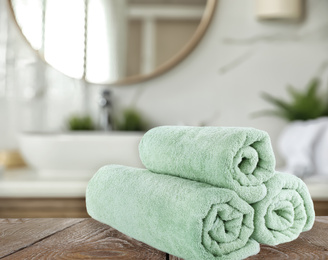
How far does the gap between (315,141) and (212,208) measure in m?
1.01

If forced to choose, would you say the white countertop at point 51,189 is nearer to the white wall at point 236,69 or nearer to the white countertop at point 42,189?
the white countertop at point 42,189

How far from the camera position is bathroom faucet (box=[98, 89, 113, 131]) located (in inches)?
63.6

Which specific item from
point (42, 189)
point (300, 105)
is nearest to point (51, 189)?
point (42, 189)

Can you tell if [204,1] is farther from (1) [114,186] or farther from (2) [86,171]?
(1) [114,186]

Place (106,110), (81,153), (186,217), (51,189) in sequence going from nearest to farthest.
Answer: (186,217) < (51,189) < (81,153) < (106,110)

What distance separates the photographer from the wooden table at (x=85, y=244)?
466mm

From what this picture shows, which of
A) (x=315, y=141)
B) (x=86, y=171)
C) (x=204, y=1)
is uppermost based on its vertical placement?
(x=204, y=1)

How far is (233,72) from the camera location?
5.53 ft

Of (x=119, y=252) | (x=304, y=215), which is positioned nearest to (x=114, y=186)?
(x=119, y=252)

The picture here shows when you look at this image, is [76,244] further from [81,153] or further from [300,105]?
[300,105]

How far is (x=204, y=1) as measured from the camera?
64.5 inches

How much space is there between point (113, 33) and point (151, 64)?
0.18 metres

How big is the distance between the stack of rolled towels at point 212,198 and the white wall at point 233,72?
3.76ft

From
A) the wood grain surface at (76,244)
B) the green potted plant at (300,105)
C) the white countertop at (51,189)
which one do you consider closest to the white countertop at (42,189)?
the white countertop at (51,189)
